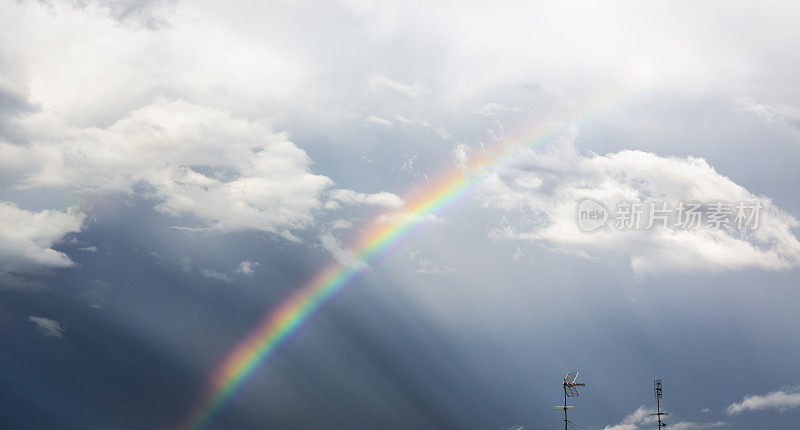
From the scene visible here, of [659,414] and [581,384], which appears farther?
[659,414]

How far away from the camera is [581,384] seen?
102m

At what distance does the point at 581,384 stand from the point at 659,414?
34.8 meters

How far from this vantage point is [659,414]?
11912cm
